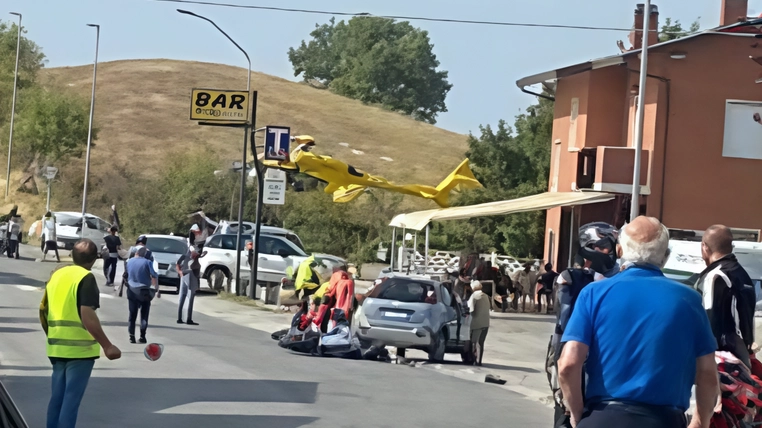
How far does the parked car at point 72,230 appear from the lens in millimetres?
42438

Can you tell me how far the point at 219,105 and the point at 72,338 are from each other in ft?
86.3

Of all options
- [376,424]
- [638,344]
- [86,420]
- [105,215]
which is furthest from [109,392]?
[105,215]

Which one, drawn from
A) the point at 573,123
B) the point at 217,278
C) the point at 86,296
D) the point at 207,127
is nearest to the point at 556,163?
the point at 573,123

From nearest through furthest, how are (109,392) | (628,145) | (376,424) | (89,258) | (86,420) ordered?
(89,258) < (86,420) < (376,424) < (109,392) < (628,145)

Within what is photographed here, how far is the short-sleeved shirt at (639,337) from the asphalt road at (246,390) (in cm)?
614

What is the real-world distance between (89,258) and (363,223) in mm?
44060

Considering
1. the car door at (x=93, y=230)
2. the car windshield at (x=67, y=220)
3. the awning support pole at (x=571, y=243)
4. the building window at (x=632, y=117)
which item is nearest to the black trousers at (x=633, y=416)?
the building window at (x=632, y=117)

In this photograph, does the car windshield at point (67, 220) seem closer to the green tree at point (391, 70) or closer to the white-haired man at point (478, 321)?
the white-haired man at point (478, 321)

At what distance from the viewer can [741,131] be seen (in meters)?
31.8

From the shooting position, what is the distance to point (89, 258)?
28.1ft

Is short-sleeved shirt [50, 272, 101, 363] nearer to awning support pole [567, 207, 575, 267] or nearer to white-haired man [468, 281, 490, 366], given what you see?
white-haired man [468, 281, 490, 366]

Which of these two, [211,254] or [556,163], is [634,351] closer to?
[211,254]

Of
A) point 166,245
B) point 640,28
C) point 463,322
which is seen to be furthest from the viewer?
point 640,28

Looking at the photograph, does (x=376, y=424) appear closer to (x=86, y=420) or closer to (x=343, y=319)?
(x=86, y=420)
